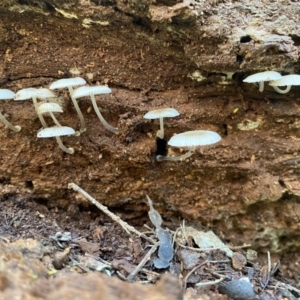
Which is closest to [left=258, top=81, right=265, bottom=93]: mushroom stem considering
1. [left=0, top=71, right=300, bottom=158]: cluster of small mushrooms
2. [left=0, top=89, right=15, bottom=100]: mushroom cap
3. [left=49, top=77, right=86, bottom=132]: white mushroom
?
[left=0, top=71, right=300, bottom=158]: cluster of small mushrooms

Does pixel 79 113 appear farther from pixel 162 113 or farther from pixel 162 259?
pixel 162 259

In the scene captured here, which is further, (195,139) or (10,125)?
(10,125)

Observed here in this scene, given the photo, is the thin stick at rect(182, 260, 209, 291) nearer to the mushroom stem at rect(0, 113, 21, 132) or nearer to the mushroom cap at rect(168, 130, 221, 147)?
the mushroom cap at rect(168, 130, 221, 147)

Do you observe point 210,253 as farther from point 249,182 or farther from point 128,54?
point 128,54

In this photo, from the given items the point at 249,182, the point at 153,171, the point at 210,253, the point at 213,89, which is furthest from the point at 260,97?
the point at 210,253

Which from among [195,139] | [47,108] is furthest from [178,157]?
[47,108]

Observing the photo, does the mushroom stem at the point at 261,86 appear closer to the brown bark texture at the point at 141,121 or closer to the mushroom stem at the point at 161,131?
the brown bark texture at the point at 141,121
